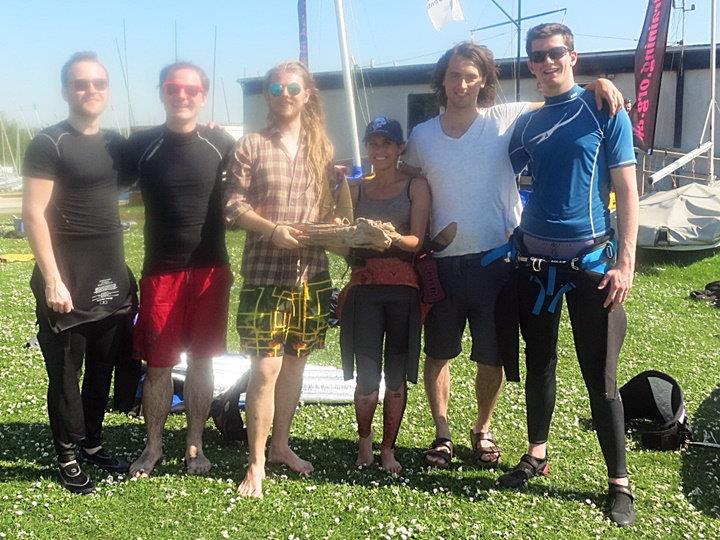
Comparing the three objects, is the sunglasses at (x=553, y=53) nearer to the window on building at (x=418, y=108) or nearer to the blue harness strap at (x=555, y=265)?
the blue harness strap at (x=555, y=265)

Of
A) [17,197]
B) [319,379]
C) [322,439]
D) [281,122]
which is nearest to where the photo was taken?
[281,122]

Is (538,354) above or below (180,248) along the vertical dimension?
below

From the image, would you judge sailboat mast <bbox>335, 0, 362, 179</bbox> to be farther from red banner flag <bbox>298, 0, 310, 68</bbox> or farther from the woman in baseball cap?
the woman in baseball cap

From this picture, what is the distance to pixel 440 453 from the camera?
15.2 ft

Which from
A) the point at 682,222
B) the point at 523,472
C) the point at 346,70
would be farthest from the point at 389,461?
the point at 346,70

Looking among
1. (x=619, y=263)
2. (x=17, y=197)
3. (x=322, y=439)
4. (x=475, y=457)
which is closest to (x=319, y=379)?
(x=322, y=439)

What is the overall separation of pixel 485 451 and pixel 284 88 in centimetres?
265

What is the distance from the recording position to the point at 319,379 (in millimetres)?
6141

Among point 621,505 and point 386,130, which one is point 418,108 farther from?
point 621,505

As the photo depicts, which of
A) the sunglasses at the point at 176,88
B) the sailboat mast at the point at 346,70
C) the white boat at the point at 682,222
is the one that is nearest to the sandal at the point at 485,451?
the sunglasses at the point at 176,88

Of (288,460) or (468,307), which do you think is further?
(288,460)

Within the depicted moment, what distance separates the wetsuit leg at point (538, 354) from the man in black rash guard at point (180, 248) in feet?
5.84

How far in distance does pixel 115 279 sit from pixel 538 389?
8.53 feet

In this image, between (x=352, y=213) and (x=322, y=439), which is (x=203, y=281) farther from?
(x=322, y=439)
